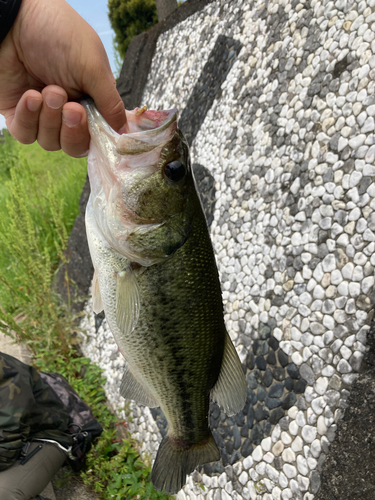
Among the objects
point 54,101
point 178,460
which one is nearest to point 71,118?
point 54,101

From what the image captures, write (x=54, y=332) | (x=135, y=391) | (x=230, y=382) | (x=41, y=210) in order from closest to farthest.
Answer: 1. (x=230, y=382)
2. (x=135, y=391)
3. (x=54, y=332)
4. (x=41, y=210)

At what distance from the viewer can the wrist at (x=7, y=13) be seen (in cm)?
134

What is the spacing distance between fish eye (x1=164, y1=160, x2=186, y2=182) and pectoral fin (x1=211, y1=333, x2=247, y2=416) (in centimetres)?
71

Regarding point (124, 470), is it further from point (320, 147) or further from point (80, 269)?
point (320, 147)

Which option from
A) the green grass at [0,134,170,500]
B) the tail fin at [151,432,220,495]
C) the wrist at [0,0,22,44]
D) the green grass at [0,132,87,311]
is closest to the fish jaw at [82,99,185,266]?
the wrist at [0,0,22,44]

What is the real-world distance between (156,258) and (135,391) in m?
0.72

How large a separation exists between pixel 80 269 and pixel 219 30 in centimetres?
346

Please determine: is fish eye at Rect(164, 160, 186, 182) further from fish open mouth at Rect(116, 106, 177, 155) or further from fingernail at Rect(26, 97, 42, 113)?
fingernail at Rect(26, 97, 42, 113)

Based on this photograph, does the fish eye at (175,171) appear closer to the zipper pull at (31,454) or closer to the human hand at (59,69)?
the human hand at (59,69)

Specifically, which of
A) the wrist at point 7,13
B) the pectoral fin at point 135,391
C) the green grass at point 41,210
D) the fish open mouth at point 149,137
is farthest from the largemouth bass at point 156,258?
the green grass at point 41,210

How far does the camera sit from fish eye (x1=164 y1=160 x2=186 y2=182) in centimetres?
138

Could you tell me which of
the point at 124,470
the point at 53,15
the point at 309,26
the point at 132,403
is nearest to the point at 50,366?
the point at 132,403

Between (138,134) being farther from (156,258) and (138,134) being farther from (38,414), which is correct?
(38,414)

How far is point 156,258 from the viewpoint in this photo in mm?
1420
